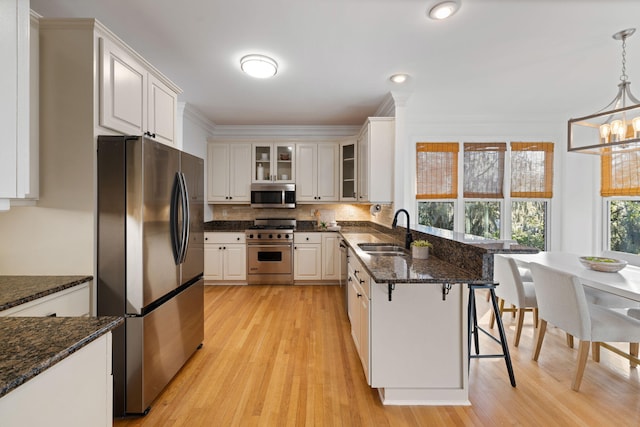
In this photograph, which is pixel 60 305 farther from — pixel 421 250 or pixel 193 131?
pixel 193 131

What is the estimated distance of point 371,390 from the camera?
2.06m

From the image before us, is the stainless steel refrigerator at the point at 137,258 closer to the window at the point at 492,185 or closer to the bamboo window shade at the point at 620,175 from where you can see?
the window at the point at 492,185

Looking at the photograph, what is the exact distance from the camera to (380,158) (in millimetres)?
3709

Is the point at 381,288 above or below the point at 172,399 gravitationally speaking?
above

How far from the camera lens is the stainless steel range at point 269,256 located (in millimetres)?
A: 4712

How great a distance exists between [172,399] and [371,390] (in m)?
1.35

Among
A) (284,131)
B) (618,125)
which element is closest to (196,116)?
(284,131)

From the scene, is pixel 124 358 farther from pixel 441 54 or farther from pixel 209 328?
pixel 441 54

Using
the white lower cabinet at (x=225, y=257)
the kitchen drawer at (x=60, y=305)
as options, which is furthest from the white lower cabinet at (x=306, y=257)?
the kitchen drawer at (x=60, y=305)

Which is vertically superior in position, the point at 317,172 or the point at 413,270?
the point at 317,172

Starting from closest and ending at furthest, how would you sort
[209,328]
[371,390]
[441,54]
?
[371,390]
[441,54]
[209,328]

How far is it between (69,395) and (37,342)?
20cm

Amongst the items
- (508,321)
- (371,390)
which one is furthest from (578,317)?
(371,390)

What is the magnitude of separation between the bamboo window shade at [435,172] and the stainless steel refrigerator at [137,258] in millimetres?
3851
